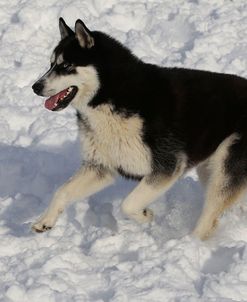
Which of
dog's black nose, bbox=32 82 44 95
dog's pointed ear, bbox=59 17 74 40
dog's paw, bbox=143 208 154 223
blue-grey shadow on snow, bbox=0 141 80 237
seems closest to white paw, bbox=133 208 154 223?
dog's paw, bbox=143 208 154 223

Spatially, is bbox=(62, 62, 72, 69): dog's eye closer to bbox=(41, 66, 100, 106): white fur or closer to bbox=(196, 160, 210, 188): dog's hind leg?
bbox=(41, 66, 100, 106): white fur

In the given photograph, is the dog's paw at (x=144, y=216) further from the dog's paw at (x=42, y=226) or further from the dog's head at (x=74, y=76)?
the dog's head at (x=74, y=76)

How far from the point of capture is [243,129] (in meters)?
4.98

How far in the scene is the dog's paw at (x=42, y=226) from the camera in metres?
4.91

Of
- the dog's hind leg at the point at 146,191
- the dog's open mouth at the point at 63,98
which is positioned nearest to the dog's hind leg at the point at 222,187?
the dog's hind leg at the point at 146,191

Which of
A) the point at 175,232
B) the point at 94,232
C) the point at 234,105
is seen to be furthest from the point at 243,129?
the point at 94,232

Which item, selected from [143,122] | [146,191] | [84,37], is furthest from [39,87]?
[146,191]

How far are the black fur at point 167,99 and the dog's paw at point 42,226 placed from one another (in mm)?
891

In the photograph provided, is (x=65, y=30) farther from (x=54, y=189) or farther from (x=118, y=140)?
(x=54, y=189)

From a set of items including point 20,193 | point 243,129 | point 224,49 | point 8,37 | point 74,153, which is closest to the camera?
point 243,129

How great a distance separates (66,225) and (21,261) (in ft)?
2.15

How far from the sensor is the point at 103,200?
18.5 ft

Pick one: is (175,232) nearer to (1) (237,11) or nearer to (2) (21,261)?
(2) (21,261)

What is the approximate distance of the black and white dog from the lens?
4.75m
